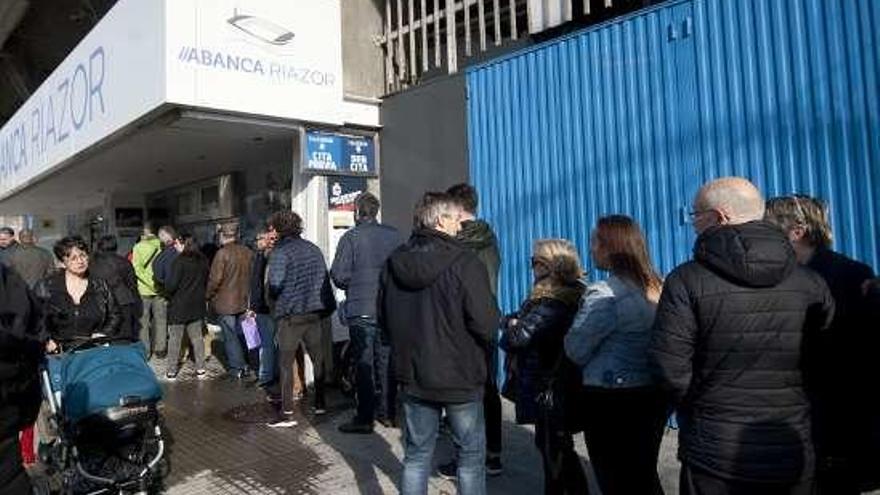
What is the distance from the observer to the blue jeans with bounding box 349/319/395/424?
5.38m

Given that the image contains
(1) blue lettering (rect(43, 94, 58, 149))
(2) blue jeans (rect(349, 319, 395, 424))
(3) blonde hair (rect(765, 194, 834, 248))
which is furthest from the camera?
(1) blue lettering (rect(43, 94, 58, 149))

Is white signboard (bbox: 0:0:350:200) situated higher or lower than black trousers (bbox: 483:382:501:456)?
higher

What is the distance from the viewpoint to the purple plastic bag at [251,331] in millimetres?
7562

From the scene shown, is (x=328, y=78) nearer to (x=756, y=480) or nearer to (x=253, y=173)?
(x=253, y=173)

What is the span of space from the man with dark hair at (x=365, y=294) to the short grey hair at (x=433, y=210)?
1.98 m

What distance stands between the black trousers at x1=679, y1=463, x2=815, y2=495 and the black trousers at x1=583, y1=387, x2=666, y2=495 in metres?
0.48

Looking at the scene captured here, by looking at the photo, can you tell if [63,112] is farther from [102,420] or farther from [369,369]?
[102,420]

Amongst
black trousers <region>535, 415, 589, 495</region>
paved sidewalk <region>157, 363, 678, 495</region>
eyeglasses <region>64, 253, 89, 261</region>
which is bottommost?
paved sidewalk <region>157, 363, 678, 495</region>

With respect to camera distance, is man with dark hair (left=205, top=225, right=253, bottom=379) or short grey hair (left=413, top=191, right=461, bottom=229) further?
man with dark hair (left=205, top=225, right=253, bottom=379)

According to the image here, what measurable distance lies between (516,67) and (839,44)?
2687mm

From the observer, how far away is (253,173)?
1037cm

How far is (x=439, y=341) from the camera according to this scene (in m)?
3.21

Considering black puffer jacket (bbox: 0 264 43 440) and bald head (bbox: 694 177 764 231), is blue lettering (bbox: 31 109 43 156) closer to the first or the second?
black puffer jacket (bbox: 0 264 43 440)

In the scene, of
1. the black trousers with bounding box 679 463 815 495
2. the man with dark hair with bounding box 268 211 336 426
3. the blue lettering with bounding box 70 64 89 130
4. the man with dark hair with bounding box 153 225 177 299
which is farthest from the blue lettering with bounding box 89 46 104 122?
the black trousers with bounding box 679 463 815 495
